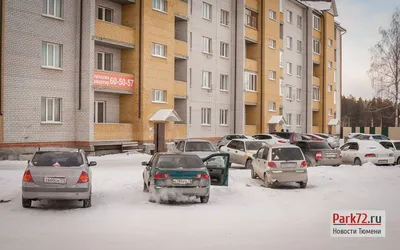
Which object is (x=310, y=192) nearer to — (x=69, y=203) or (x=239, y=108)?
(x=69, y=203)

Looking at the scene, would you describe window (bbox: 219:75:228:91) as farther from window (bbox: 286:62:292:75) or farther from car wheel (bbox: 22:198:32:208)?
car wheel (bbox: 22:198:32:208)

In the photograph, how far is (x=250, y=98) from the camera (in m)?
43.9

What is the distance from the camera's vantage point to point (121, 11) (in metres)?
31.8

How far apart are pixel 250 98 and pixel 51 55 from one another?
69.8 feet

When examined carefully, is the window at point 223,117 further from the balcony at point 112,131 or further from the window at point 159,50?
the balcony at point 112,131

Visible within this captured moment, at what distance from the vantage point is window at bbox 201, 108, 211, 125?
3856 cm

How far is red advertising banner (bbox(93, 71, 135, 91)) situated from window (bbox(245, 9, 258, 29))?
55.8 feet

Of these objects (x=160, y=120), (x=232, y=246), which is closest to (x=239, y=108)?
(x=160, y=120)

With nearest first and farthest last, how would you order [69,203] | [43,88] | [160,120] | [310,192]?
1. [69,203]
2. [310,192]
3. [43,88]
4. [160,120]

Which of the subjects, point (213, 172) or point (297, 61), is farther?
point (297, 61)

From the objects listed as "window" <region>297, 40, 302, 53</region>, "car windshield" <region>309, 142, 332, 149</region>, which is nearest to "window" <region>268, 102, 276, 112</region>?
"window" <region>297, 40, 302, 53</region>

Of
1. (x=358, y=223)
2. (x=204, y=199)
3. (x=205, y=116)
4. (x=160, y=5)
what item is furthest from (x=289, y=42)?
(x=358, y=223)

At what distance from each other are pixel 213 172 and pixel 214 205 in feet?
11.9

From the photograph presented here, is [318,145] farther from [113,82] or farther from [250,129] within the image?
[250,129]
